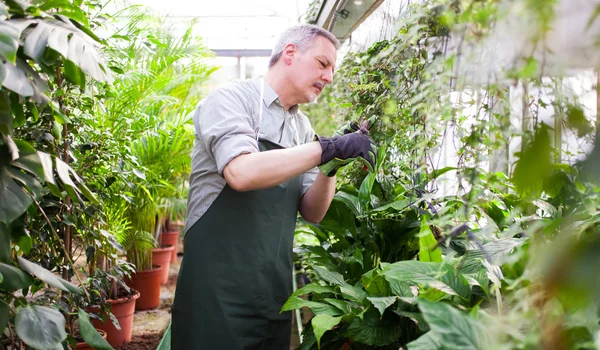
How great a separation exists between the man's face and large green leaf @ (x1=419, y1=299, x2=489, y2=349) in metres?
1.35

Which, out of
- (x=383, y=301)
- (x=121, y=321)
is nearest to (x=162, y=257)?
(x=121, y=321)

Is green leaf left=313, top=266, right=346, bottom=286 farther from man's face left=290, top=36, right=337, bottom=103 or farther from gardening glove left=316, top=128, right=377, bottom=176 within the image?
man's face left=290, top=36, right=337, bottom=103

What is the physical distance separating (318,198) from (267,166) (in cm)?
46

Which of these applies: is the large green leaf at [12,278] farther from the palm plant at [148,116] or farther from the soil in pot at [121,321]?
the soil in pot at [121,321]

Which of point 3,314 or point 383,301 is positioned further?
point 383,301

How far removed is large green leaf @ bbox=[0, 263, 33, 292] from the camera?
3.67 ft

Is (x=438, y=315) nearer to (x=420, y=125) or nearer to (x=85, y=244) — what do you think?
(x=420, y=125)

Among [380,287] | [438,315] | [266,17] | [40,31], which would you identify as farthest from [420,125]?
[266,17]

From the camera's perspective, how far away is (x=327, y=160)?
5.88ft

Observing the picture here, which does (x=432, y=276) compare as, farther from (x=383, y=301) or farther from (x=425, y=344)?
(x=425, y=344)

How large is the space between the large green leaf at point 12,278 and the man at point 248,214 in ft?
2.62

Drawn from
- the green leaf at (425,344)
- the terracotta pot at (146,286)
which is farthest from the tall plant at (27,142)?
the terracotta pot at (146,286)

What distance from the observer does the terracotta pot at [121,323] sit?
331cm

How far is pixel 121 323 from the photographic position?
340 centimetres
